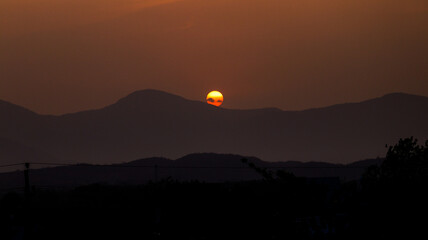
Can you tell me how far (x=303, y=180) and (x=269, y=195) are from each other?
78 centimetres

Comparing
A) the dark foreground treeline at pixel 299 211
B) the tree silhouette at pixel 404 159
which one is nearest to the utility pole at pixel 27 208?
the dark foreground treeline at pixel 299 211

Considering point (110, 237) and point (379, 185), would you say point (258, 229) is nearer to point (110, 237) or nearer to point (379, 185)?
point (379, 185)

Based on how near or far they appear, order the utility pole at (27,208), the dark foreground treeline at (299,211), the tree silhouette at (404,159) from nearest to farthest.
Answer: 1. the dark foreground treeline at (299,211)
2. the utility pole at (27,208)
3. the tree silhouette at (404,159)

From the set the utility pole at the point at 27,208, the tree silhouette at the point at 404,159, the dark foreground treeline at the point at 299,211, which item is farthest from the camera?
the tree silhouette at the point at 404,159

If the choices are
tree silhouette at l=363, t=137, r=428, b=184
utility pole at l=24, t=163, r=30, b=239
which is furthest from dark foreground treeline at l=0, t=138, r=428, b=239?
utility pole at l=24, t=163, r=30, b=239

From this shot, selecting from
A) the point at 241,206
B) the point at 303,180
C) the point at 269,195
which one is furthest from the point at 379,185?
the point at 241,206

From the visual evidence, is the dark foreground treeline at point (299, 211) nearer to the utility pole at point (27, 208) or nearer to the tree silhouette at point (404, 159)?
the tree silhouette at point (404, 159)

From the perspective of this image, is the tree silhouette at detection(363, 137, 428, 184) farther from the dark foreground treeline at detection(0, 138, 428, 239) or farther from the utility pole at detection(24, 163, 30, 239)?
the utility pole at detection(24, 163, 30, 239)

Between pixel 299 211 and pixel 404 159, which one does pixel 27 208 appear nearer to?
pixel 299 211

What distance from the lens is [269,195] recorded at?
11.6m

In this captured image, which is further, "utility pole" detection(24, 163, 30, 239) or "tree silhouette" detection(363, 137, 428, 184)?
"tree silhouette" detection(363, 137, 428, 184)

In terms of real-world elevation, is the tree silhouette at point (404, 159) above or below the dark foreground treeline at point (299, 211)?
above

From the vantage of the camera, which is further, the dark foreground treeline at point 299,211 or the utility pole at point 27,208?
the utility pole at point 27,208

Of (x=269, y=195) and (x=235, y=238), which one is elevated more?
(x=269, y=195)
